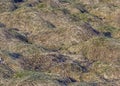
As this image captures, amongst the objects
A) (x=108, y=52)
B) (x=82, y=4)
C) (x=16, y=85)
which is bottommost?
(x=82, y=4)

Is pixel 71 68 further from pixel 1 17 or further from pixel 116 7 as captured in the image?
pixel 116 7

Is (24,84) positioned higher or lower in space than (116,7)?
higher

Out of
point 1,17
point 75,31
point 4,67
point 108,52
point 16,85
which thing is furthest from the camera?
point 1,17

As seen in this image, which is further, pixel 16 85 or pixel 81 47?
pixel 81 47

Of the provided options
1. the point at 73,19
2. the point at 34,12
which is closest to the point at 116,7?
the point at 73,19

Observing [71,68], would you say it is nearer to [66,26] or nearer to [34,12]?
[66,26]

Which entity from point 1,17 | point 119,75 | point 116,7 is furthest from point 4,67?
point 116,7

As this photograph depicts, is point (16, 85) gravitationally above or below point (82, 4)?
above

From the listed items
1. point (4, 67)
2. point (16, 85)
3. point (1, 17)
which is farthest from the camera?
point (1, 17)

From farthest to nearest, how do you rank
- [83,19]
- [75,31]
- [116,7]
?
1. [116,7]
2. [83,19]
3. [75,31]
